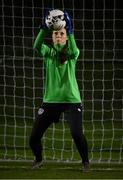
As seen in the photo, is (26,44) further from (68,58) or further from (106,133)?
(68,58)

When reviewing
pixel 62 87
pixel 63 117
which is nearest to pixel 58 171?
pixel 62 87

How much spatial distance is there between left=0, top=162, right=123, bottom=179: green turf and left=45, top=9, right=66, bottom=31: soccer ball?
4.81 feet

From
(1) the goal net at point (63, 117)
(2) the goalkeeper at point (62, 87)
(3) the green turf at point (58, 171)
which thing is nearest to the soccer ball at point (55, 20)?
(2) the goalkeeper at point (62, 87)

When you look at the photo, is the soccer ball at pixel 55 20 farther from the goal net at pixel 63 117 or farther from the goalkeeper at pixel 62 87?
the goal net at pixel 63 117

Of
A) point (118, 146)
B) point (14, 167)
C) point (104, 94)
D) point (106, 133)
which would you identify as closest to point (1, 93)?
point (104, 94)

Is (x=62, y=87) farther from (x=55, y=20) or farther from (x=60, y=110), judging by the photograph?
(x=55, y=20)

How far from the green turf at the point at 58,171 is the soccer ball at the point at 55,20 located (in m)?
1.47

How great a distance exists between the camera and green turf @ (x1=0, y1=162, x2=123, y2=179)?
606 centimetres

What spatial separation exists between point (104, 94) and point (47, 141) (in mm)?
4433

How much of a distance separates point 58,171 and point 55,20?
1580mm

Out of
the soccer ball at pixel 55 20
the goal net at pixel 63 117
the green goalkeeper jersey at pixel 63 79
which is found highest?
the soccer ball at pixel 55 20

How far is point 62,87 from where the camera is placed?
19.7 ft

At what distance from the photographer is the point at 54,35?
6.05 metres

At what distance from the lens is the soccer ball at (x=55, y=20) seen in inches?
234
